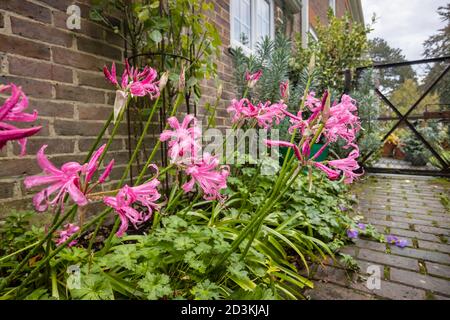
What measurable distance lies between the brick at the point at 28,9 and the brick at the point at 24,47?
15 centimetres

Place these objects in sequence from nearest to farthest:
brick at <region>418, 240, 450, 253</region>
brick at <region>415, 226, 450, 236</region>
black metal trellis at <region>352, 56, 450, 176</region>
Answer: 1. brick at <region>418, 240, 450, 253</region>
2. brick at <region>415, 226, 450, 236</region>
3. black metal trellis at <region>352, 56, 450, 176</region>

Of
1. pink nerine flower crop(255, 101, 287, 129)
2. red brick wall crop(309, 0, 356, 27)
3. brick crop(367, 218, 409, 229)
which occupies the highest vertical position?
red brick wall crop(309, 0, 356, 27)

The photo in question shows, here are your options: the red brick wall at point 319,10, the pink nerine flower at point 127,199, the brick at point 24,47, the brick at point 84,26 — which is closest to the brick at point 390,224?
the pink nerine flower at point 127,199

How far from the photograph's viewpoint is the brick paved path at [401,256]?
151 centimetres

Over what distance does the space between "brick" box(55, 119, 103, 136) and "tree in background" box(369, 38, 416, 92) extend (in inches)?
1341

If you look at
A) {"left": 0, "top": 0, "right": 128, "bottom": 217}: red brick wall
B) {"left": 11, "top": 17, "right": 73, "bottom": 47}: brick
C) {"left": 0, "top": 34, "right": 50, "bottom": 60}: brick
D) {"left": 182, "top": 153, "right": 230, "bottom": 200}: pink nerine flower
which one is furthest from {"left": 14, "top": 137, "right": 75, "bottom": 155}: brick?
{"left": 182, "top": 153, "right": 230, "bottom": 200}: pink nerine flower

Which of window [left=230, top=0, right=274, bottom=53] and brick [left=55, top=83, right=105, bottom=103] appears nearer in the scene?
brick [left=55, top=83, right=105, bottom=103]

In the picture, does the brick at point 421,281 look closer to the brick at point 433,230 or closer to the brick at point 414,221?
the brick at point 433,230

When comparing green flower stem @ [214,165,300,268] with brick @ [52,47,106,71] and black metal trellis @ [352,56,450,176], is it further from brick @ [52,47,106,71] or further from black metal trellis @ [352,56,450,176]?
black metal trellis @ [352,56,450,176]

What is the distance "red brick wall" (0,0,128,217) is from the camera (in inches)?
58.3

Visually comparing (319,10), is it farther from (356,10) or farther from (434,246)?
(356,10)

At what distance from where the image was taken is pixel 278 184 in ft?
3.44
